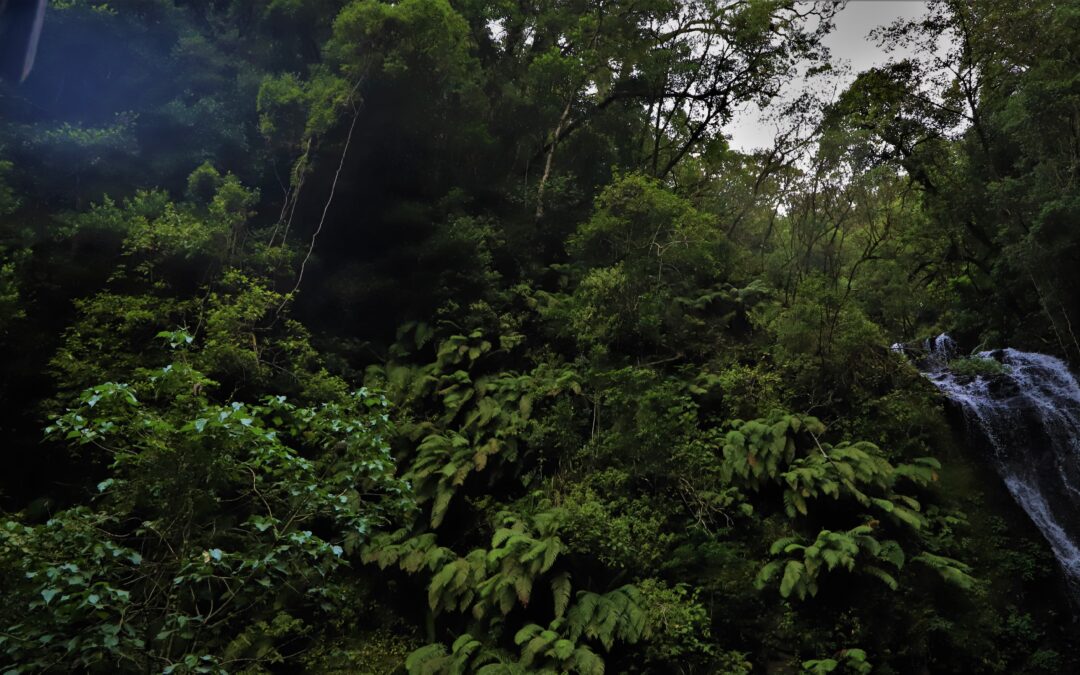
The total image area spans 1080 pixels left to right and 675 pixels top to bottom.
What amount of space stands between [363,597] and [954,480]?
9503 mm

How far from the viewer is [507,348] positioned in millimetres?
11062

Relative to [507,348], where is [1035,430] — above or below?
above

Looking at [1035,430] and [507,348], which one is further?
[507,348]

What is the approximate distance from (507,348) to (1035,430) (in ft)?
30.2

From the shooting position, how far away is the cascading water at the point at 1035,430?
9.20 m

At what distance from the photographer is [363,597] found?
866 cm

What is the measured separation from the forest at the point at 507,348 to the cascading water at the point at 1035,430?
132 millimetres

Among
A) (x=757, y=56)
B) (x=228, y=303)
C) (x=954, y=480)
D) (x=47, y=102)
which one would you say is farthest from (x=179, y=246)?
(x=954, y=480)

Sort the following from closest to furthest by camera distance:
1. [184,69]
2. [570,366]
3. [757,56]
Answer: [570,366] < [757,56] < [184,69]

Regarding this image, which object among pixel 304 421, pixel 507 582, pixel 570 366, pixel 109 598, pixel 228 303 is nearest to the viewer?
pixel 109 598

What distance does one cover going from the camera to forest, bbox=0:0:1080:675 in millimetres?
5512

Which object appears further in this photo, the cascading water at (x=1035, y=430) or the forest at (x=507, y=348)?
the cascading water at (x=1035, y=430)

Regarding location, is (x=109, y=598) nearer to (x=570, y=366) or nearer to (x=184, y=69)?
(x=570, y=366)

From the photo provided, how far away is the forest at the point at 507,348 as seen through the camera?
18.1 ft
